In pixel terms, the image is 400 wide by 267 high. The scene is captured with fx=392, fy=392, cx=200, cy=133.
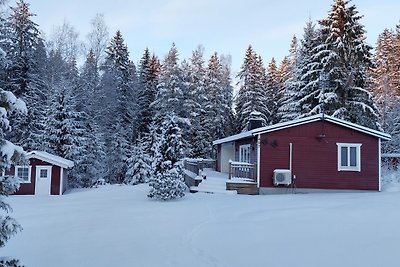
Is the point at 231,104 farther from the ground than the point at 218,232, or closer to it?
farther from the ground

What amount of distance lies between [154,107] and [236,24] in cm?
1617

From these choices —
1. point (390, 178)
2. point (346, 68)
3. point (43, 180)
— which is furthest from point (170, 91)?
point (390, 178)

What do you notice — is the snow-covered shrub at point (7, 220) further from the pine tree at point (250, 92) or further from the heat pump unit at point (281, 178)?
the pine tree at point (250, 92)

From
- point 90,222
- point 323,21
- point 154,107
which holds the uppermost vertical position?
point 323,21

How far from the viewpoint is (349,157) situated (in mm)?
19406

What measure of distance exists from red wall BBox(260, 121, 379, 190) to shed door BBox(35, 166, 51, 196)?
11662 millimetres

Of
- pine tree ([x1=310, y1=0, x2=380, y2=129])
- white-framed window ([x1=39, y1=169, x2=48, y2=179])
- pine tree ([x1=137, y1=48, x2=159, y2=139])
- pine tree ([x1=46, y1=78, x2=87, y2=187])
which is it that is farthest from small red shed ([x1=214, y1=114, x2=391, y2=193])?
pine tree ([x1=137, y1=48, x2=159, y2=139])

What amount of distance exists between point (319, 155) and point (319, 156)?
5 cm

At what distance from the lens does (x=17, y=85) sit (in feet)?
95.1

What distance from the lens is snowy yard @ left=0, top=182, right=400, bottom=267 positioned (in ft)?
23.2

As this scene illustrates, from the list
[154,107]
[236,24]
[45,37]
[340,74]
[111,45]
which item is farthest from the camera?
[111,45]

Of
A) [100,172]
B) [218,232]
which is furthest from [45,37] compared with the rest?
[218,232]

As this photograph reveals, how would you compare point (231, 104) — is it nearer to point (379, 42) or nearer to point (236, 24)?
point (379, 42)

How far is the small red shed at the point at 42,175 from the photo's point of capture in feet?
69.8
